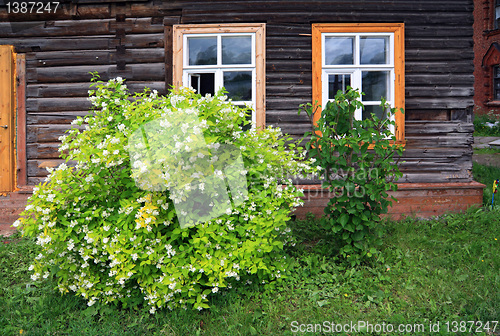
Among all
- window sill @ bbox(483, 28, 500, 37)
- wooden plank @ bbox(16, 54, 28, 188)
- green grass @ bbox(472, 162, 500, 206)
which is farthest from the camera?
window sill @ bbox(483, 28, 500, 37)

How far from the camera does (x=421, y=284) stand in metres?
3.74

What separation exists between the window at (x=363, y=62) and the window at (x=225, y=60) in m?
0.90

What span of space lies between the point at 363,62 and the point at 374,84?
40 centimetres

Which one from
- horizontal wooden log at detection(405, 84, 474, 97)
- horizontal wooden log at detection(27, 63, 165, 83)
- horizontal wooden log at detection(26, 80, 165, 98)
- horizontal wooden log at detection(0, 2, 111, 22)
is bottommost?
horizontal wooden log at detection(405, 84, 474, 97)

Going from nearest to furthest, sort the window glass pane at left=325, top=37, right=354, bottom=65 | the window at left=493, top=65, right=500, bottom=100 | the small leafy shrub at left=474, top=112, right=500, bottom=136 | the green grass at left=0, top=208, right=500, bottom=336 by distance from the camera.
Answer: the green grass at left=0, top=208, right=500, bottom=336, the window glass pane at left=325, top=37, right=354, bottom=65, the small leafy shrub at left=474, top=112, right=500, bottom=136, the window at left=493, top=65, right=500, bottom=100

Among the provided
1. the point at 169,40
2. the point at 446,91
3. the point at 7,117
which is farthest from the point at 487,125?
the point at 7,117

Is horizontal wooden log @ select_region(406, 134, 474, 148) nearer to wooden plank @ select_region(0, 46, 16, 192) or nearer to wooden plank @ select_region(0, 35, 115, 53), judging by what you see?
wooden plank @ select_region(0, 35, 115, 53)

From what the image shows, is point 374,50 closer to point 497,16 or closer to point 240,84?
point 240,84

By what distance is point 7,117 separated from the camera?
5.93 metres

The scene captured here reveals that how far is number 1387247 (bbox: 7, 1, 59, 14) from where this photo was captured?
19.5 feet

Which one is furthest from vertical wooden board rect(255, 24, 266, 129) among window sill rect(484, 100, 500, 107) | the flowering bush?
window sill rect(484, 100, 500, 107)

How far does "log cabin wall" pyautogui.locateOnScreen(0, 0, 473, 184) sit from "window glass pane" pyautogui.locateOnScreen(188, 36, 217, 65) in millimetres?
301

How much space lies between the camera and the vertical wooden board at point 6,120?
5.91 metres

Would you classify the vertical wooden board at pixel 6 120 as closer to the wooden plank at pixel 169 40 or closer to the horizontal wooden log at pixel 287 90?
the wooden plank at pixel 169 40
